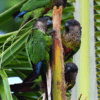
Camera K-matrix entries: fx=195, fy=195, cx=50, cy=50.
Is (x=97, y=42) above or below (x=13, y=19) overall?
below

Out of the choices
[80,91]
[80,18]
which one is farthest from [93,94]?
[80,18]

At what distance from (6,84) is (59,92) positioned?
0.78 feet

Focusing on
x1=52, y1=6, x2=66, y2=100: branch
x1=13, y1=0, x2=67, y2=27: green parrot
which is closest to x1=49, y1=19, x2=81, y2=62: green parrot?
x1=13, y1=0, x2=67, y2=27: green parrot

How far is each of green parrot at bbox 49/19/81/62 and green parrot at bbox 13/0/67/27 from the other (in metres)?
0.26

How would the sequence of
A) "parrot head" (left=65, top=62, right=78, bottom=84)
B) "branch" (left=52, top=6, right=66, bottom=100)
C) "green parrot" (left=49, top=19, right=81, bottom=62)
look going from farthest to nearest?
"green parrot" (left=49, top=19, right=81, bottom=62) < "parrot head" (left=65, top=62, right=78, bottom=84) < "branch" (left=52, top=6, right=66, bottom=100)

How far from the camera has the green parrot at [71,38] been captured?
1359mm

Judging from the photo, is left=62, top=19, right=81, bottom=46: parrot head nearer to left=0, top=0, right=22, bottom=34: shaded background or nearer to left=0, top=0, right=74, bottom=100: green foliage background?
left=0, top=0, right=74, bottom=100: green foliage background

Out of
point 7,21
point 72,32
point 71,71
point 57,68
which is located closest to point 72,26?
point 72,32

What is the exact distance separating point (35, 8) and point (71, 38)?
1.62 ft

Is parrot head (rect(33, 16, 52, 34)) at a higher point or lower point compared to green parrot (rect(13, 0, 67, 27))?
lower

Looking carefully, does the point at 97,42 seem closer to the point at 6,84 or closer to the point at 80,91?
the point at 80,91

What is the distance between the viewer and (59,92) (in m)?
0.85

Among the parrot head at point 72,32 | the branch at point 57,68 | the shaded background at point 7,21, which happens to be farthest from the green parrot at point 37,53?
the shaded background at point 7,21

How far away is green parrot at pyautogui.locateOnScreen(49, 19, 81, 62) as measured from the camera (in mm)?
1359
